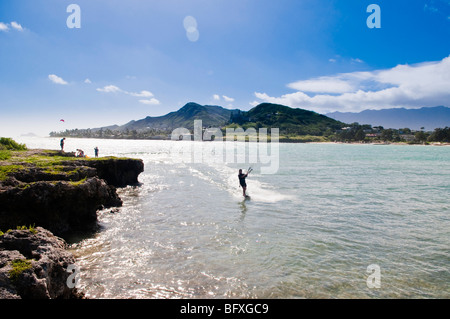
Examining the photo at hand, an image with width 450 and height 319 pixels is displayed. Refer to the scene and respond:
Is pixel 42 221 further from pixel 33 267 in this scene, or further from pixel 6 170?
pixel 33 267

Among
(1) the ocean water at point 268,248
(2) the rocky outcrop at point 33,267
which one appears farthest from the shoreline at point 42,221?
(1) the ocean water at point 268,248

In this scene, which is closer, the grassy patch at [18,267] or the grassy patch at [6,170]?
the grassy patch at [18,267]

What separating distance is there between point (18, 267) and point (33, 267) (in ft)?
1.13

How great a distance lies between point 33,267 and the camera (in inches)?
231

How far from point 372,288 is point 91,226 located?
1321cm

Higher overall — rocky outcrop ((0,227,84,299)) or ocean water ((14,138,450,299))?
rocky outcrop ((0,227,84,299))

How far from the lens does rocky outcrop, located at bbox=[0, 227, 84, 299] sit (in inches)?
210

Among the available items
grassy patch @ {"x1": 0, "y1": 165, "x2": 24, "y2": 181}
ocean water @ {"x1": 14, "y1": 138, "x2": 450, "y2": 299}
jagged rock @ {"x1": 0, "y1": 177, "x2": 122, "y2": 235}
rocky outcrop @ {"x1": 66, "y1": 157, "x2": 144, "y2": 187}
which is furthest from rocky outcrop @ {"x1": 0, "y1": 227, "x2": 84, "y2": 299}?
rocky outcrop @ {"x1": 66, "y1": 157, "x2": 144, "y2": 187}

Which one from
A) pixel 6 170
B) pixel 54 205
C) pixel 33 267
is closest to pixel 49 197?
pixel 54 205

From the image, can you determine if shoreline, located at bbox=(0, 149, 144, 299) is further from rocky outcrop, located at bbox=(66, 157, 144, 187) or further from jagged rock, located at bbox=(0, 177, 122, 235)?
rocky outcrop, located at bbox=(66, 157, 144, 187)

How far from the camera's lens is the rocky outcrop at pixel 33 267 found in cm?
532

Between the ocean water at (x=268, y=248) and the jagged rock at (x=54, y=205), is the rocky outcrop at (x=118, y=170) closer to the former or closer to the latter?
the ocean water at (x=268, y=248)
